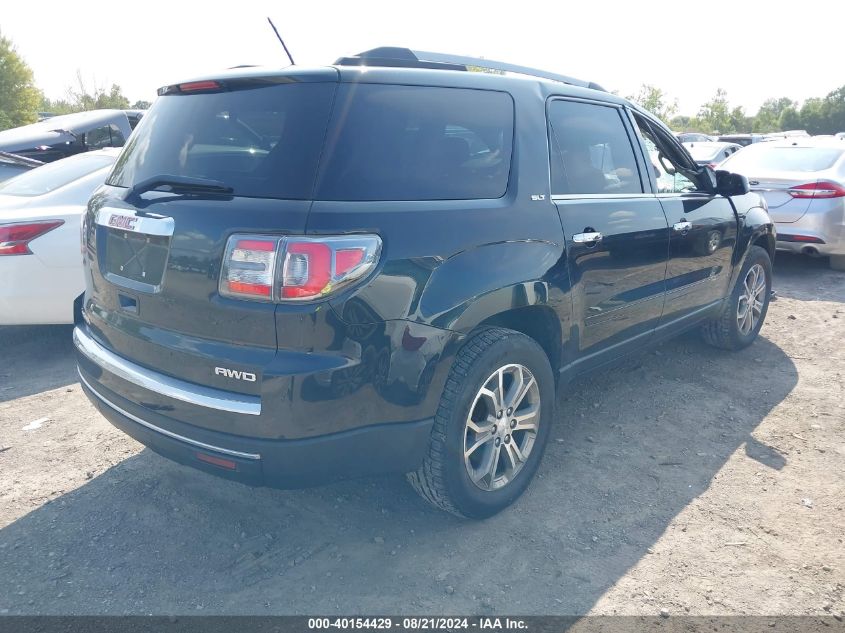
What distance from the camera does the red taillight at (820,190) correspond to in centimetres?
773

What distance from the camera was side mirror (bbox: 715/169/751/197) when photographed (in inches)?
185

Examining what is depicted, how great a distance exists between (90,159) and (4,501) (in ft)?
11.2

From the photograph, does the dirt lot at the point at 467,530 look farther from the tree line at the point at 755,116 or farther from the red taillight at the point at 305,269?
the tree line at the point at 755,116

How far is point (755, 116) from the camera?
264ft

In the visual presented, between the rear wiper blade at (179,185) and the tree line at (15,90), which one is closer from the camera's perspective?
the rear wiper blade at (179,185)

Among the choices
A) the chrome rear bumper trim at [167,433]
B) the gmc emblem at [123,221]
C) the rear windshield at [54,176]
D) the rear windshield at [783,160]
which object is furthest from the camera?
the rear windshield at [783,160]

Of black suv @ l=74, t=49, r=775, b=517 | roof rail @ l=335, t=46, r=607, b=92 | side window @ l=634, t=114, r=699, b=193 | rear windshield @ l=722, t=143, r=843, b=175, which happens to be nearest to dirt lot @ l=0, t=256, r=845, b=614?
black suv @ l=74, t=49, r=775, b=517

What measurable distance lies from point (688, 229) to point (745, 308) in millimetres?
1476

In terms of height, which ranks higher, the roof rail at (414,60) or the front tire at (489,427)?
the roof rail at (414,60)

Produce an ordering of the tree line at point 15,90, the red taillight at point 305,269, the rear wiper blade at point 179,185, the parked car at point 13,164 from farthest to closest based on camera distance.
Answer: the tree line at point 15,90
the parked car at point 13,164
the rear wiper blade at point 179,185
the red taillight at point 305,269

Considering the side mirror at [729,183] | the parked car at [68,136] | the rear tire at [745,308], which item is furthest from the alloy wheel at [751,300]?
the parked car at [68,136]

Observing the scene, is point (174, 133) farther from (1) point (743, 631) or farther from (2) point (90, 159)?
(2) point (90, 159)

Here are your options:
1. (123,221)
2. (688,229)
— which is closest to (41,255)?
(123,221)

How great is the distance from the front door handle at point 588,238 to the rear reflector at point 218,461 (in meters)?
1.86
